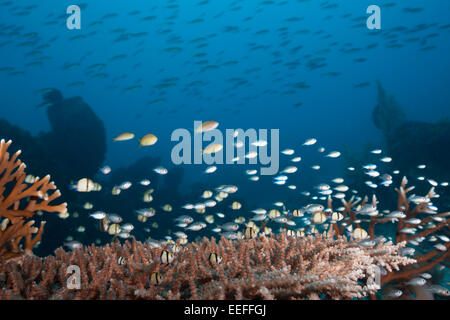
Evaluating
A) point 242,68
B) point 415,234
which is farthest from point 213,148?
point 242,68

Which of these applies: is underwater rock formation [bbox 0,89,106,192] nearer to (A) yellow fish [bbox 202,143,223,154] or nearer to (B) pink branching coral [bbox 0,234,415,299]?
(A) yellow fish [bbox 202,143,223,154]

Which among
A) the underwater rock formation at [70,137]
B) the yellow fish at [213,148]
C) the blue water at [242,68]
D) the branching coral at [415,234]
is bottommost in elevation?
the branching coral at [415,234]

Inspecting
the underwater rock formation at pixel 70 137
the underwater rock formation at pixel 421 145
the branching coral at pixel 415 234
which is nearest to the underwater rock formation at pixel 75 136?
the underwater rock formation at pixel 70 137

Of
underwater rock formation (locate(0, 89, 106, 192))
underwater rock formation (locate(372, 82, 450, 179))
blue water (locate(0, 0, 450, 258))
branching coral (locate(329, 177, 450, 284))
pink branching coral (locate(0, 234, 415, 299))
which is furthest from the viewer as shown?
blue water (locate(0, 0, 450, 258))

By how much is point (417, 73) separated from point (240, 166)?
214087 mm

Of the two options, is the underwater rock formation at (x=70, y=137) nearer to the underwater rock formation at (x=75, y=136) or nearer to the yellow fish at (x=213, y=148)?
the underwater rock formation at (x=75, y=136)

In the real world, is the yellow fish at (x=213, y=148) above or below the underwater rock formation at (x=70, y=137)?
below

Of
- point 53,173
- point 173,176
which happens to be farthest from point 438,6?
point 53,173

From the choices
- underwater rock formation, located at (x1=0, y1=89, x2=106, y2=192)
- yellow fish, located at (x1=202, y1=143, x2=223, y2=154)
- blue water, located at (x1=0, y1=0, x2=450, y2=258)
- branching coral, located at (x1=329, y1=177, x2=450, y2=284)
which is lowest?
branching coral, located at (x1=329, y1=177, x2=450, y2=284)

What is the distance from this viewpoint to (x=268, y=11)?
108125mm

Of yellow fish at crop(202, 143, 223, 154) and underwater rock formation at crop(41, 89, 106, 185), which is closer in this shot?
yellow fish at crop(202, 143, 223, 154)

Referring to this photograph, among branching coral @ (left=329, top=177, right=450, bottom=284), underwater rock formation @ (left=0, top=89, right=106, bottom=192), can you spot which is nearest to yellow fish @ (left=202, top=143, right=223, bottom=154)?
branching coral @ (left=329, top=177, right=450, bottom=284)

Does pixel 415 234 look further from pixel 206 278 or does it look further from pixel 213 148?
→ pixel 206 278
